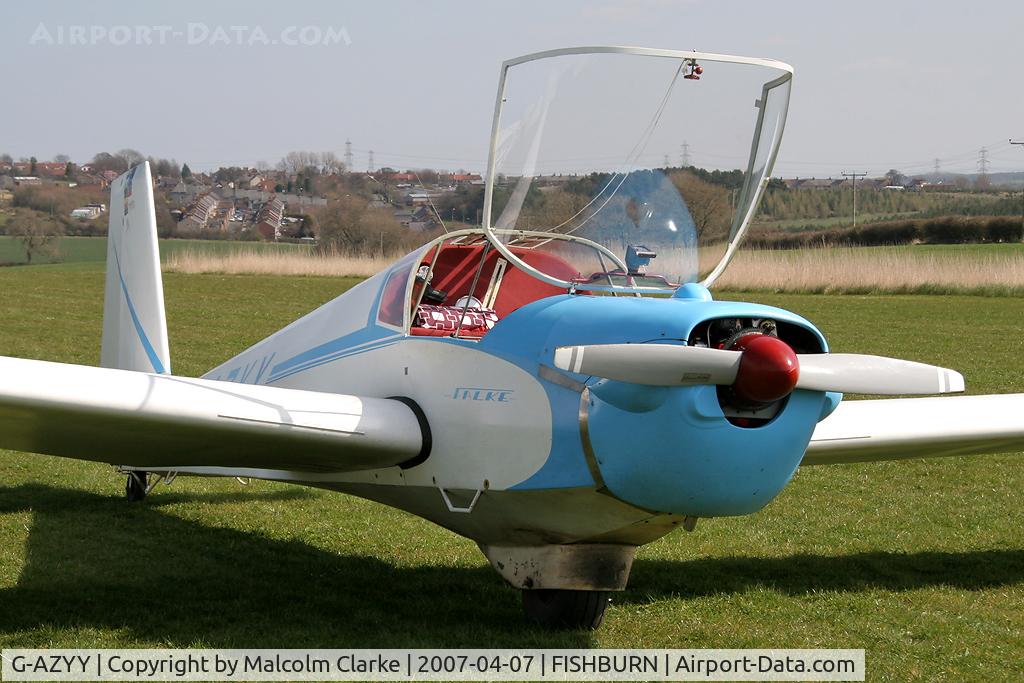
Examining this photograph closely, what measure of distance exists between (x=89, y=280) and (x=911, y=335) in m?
27.2

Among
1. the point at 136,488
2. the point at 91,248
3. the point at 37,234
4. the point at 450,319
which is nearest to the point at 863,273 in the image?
the point at 136,488

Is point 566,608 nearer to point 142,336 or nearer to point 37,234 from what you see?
point 142,336

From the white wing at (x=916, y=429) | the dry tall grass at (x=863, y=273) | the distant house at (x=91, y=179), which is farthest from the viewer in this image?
the distant house at (x=91, y=179)

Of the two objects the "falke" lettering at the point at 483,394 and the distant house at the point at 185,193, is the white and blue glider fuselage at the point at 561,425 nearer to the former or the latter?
the "falke" lettering at the point at 483,394

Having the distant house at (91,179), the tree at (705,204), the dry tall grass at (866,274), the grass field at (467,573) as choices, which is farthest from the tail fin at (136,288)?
the distant house at (91,179)

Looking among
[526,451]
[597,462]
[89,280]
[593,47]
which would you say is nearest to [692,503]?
[597,462]

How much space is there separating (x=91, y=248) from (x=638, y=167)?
183 ft

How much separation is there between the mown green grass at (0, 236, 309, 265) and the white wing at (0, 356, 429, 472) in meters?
33.9

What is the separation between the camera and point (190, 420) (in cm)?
578

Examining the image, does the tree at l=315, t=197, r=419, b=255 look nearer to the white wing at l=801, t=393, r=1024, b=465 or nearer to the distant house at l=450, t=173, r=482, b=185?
the distant house at l=450, t=173, r=482, b=185

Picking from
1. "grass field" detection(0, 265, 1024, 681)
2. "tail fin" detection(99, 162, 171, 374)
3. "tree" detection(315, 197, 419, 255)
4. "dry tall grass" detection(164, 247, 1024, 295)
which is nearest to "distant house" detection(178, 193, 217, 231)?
"dry tall grass" detection(164, 247, 1024, 295)

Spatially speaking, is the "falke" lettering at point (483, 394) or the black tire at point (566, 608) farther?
the black tire at point (566, 608)

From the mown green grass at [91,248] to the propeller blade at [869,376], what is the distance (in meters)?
35.9

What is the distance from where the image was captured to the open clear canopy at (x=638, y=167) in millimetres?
5980
